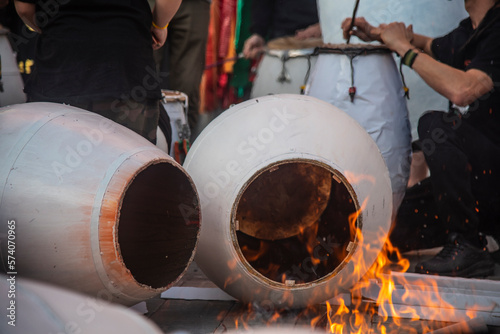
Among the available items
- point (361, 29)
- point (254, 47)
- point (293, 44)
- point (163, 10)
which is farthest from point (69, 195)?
point (254, 47)

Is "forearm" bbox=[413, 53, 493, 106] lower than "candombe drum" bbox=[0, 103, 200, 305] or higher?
higher

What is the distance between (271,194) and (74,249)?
1.40 meters

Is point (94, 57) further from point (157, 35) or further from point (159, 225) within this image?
point (159, 225)

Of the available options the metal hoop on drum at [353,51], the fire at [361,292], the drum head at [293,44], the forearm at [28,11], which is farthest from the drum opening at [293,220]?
the drum head at [293,44]

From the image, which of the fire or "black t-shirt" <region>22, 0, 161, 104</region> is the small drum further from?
"black t-shirt" <region>22, 0, 161, 104</region>

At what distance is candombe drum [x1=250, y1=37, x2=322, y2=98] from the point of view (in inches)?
188

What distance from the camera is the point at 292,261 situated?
285 centimetres

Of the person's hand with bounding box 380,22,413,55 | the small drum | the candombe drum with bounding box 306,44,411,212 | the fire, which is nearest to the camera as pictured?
the fire

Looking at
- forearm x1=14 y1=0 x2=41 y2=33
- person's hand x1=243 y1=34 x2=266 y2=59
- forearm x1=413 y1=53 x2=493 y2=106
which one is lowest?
person's hand x1=243 y1=34 x2=266 y2=59

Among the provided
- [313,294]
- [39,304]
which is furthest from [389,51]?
[39,304]

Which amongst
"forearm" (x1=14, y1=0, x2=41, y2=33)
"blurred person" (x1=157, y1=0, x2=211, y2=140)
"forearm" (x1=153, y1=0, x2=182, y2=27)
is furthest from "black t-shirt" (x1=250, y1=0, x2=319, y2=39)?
"forearm" (x1=14, y1=0, x2=41, y2=33)

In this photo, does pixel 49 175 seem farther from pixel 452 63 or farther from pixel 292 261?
pixel 452 63

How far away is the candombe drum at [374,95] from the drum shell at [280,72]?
120 centimetres

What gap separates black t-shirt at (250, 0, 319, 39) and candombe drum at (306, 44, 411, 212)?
2440 millimetres
